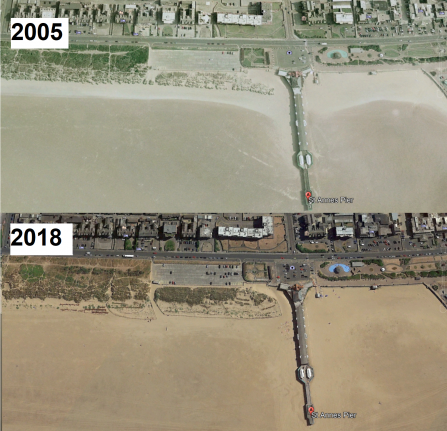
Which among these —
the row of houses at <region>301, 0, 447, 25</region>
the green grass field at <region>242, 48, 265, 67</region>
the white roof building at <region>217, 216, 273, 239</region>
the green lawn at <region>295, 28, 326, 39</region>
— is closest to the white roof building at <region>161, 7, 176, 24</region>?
the green grass field at <region>242, 48, 265, 67</region>

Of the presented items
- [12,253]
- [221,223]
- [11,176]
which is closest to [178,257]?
[221,223]

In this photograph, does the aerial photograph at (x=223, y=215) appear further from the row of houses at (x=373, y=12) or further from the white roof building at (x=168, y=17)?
the white roof building at (x=168, y=17)

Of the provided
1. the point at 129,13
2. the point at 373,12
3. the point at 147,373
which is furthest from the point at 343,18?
the point at 147,373

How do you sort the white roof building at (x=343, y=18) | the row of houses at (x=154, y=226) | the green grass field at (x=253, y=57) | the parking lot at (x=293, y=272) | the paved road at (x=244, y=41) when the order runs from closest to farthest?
1. the parking lot at (x=293, y=272)
2. the row of houses at (x=154, y=226)
3. the green grass field at (x=253, y=57)
4. the paved road at (x=244, y=41)
5. the white roof building at (x=343, y=18)

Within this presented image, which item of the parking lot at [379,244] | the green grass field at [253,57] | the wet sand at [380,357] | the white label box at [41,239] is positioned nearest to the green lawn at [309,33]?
the green grass field at [253,57]

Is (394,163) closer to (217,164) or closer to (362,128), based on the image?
(362,128)

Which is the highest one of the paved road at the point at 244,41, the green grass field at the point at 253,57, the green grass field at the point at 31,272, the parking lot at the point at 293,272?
the paved road at the point at 244,41
